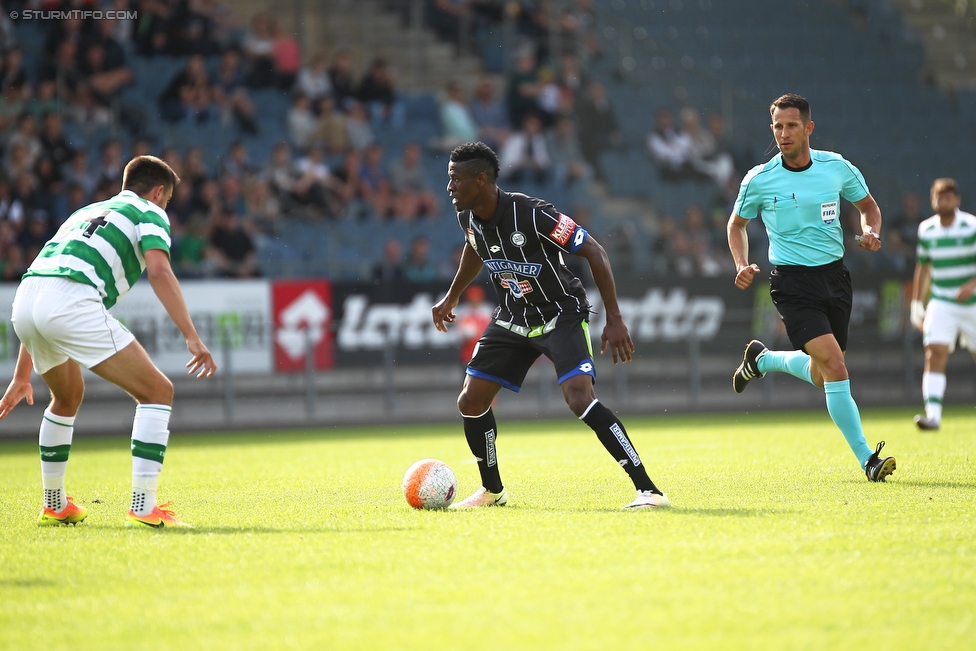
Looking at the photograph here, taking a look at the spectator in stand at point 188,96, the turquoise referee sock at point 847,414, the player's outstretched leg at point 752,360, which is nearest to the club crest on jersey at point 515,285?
the turquoise referee sock at point 847,414

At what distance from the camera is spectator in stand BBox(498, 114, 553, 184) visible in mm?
21125

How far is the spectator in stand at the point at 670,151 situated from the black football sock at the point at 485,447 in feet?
51.8

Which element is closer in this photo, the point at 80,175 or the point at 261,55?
the point at 80,175

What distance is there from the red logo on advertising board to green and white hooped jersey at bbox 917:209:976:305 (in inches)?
356

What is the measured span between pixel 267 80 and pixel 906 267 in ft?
39.6

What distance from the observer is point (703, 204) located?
2184cm

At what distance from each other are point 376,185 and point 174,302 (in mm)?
14050

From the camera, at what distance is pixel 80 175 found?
18.1m

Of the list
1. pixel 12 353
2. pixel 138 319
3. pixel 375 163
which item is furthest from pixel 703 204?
pixel 12 353

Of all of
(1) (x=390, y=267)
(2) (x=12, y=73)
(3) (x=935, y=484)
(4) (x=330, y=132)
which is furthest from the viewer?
(4) (x=330, y=132)

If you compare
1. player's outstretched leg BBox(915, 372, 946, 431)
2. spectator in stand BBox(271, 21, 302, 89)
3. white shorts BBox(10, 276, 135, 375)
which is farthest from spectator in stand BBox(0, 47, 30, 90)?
player's outstretched leg BBox(915, 372, 946, 431)

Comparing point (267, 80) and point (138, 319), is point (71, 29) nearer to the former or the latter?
point (267, 80)

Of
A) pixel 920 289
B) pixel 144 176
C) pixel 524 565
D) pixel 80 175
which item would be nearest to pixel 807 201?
pixel 524 565

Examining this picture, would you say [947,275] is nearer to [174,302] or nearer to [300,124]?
[174,302]
